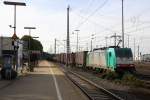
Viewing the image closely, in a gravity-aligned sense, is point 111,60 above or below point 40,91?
above

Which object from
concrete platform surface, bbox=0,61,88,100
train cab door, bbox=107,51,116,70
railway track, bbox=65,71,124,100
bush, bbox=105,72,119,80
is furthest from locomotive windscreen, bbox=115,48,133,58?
railway track, bbox=65,71,124,100

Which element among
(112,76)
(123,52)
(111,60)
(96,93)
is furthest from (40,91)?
(123,52)

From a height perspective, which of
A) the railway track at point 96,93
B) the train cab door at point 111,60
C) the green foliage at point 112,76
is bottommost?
the railway track at point 96,93

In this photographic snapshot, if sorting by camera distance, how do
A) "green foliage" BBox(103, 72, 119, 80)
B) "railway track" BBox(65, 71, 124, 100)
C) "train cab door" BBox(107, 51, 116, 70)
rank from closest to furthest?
"railway track" BBox(65, 71, 124, 100)
"green foliage" BBox(103, 72, 119, 80)
"train cab door" BBox(107, 51, 116, 70)

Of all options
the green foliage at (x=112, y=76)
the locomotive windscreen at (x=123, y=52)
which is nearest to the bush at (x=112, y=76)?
the green foliage at (x=112, y=76)

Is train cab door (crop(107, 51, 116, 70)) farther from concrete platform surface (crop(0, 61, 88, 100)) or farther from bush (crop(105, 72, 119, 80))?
concrete platform surface (crop(0, 61, 88, 100))

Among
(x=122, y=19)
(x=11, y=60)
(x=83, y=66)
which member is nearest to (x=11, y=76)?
(x=11, y=60)

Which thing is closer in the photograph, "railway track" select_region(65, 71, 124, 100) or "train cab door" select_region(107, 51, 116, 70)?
"railway track" select_region(65, 71, 124, 100)

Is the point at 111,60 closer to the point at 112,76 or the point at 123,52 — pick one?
the point at 123,52

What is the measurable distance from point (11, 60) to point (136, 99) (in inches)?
801

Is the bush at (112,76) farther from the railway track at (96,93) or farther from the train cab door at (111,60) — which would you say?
the railway track at (96,93)

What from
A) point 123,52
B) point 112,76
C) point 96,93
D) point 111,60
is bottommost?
point 96,93

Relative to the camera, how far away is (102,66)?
48562mm

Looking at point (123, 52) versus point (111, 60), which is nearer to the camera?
point (123, 52)
